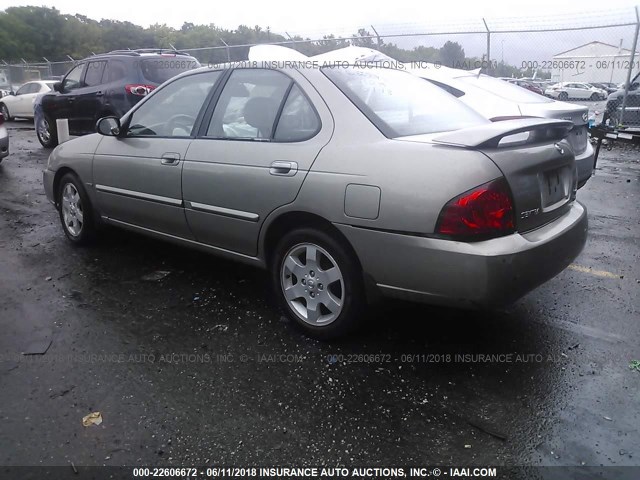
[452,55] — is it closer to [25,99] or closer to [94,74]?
[94,74]

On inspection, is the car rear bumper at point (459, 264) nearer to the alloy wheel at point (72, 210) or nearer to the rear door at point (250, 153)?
the rear door at point (250, 153)

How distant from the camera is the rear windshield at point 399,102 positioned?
3143 mm

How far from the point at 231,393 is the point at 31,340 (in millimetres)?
1484

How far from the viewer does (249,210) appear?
341 cm

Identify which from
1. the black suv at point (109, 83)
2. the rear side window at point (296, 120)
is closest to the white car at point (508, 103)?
the rear side window at point (296, 120)

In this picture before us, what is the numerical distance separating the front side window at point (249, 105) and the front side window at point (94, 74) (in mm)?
7710

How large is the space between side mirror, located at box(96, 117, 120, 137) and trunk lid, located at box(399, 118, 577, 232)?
259 cm

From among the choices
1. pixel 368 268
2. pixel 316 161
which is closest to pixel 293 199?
pixel 316 161

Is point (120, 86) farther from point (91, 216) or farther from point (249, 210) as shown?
point (249, 210)

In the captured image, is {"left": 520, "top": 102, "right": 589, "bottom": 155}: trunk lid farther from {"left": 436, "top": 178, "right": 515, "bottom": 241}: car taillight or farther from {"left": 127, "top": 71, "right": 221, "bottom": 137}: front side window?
{"left": 127, "top": 71, "right": 221, "bottom": 137}: front side window

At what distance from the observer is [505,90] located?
6.81 meters

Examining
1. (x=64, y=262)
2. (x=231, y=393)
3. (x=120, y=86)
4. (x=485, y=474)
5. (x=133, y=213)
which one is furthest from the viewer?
(x=120, y=86)

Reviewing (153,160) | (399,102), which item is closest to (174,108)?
(153,160)

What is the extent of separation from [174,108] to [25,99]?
15615 mm
